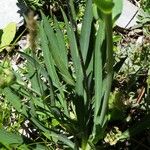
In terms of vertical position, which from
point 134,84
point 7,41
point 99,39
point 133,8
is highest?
point 99,39

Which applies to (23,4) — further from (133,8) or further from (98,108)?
(98,108)

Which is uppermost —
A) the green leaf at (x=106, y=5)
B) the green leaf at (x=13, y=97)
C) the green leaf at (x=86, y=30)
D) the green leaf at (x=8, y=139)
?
the green leaf at (x=106, y=5)

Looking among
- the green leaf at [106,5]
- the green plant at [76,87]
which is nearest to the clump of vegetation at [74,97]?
the green plant at [76,87]

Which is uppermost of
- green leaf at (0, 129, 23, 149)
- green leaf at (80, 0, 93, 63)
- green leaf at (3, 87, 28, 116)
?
green leaf at (80, 0, 93, 63)

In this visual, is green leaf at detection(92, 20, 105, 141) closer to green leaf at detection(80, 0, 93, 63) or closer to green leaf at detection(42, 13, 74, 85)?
green leaf at detection(80, 0, 93, 63)

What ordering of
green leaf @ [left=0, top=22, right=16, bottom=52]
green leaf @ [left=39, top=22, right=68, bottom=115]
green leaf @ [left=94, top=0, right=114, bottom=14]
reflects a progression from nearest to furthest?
green leaf @ [left=94, top=0, right=114, bottom=14] → green leaf @ [left=39, top=22, right=68, bottom=115] → green leaf @ [left=0, top=22, right=16, bottom=52]

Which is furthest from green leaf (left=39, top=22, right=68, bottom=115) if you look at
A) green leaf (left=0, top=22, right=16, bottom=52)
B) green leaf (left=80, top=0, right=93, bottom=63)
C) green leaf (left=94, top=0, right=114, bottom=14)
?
green leaf (left=94, top=0, right=114, bottom=14)

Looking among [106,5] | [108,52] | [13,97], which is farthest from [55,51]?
[106,5]

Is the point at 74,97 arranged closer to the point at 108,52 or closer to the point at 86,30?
the point at 86,30

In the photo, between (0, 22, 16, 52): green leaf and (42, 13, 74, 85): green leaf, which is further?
(0, 22, 16, 52): green leaf

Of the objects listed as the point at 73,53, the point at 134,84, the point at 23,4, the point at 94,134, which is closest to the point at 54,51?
the point at 73,53

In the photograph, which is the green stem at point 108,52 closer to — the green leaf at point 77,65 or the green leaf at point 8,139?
the green leaf at point 77,65
